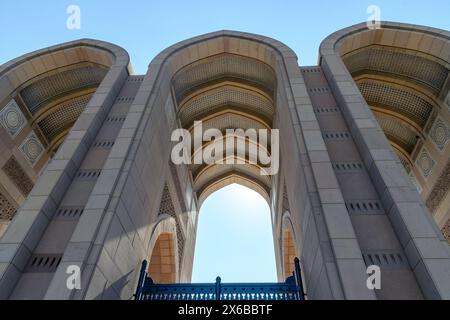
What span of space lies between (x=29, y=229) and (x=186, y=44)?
23.7ft

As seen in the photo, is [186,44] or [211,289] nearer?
[211,289]

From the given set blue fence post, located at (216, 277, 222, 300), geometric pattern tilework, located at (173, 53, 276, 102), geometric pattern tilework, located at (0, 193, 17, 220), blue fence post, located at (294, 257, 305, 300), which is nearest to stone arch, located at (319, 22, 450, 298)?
geometric pattern tilework, located at (173, 53, 276, 102)

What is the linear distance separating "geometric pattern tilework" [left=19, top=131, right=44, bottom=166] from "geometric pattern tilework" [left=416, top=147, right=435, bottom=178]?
521 inches

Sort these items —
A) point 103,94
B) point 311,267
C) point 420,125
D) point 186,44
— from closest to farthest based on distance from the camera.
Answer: point 311,267, point 103,94, point 186,44, point 420,125

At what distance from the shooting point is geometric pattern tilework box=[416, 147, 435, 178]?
1100cm

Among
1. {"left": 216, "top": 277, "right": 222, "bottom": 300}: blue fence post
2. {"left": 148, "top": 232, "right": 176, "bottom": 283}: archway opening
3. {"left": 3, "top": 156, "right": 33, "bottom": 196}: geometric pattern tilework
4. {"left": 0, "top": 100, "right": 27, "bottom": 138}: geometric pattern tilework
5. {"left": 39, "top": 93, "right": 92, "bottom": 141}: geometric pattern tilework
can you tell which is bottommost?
{"left": 216, "top": 277, "right": 222, "bottom": 300}: blue fence post

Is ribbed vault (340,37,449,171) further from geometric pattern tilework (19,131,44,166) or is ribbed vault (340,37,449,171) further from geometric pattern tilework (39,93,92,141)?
geometric pattern tilework (19,131,44,166)

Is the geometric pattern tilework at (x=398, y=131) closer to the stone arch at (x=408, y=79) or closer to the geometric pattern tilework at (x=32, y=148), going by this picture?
the stone arch at (x=408, y=79)

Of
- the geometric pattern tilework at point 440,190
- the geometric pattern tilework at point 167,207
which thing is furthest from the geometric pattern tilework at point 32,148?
the geometric pattern tilework at point 440,190

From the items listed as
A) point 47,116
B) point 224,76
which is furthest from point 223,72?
point 47,116

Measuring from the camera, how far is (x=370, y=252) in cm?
523

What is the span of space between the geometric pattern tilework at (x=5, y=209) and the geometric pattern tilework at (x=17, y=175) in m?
0.60
